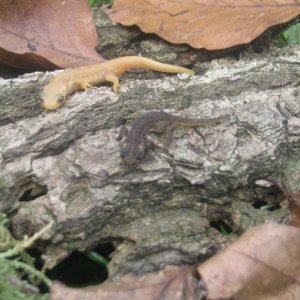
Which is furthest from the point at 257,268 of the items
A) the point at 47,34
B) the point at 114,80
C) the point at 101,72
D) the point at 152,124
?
the point at 47,34

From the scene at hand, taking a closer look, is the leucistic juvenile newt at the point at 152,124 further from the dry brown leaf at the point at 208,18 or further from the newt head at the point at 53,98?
the dry brown leaf at the point at 208,18

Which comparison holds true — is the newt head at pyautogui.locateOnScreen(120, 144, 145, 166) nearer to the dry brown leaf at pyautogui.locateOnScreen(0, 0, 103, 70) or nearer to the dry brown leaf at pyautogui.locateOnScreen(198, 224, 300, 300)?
the dry brown leaf at pyautogui.locateOnScreen(198, 224, 300, 300)

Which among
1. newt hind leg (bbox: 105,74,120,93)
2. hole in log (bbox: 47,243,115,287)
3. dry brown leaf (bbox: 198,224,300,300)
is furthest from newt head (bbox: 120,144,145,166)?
dry brown leaf (bbox: 198,224,300,300)

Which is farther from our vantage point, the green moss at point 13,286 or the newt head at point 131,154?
the newt head at point 131,154

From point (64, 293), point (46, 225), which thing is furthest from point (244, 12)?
point (64, 293)

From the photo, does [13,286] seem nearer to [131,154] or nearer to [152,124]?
[131,154]

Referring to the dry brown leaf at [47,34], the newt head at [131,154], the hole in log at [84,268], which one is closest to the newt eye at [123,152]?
the newt head at [131,154]
